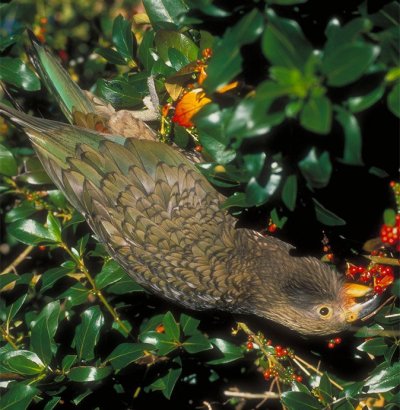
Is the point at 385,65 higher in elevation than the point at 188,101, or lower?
higher

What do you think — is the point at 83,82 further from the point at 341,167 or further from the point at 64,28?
the point at 341,167

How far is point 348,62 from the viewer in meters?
1.50

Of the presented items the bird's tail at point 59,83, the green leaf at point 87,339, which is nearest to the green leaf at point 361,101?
the green leaf at point 87,339

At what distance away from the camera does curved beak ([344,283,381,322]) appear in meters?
2.78

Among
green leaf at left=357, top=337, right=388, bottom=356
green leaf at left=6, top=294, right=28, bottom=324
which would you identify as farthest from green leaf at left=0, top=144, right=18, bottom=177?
green leaf at left=357, top=337, right=388, bottom=356

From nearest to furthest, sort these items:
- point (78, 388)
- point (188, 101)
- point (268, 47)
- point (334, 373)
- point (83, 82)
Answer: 1. point (268, 47)
2. point (188, 101)
3. point (78, 388)
4. point (334, 373)
5. point (83, 82)

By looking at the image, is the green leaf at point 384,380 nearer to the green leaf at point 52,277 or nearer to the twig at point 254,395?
the twig at point 254,395

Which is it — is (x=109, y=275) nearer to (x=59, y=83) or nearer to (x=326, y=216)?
(x=59, y=83)

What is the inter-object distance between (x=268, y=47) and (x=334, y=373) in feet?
6.37

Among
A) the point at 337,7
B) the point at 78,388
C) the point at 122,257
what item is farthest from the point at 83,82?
the point at 337,7

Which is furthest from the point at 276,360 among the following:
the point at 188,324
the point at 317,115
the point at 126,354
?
the point at 317,115

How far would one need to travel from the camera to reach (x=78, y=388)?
2.83 metres

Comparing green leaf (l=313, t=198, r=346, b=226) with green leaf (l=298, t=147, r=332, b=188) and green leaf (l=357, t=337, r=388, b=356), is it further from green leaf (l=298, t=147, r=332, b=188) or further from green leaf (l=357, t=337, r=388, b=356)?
green leaf (l=357, t=337, r=388, b=356)

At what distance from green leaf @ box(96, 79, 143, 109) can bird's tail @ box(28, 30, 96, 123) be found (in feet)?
1.33
